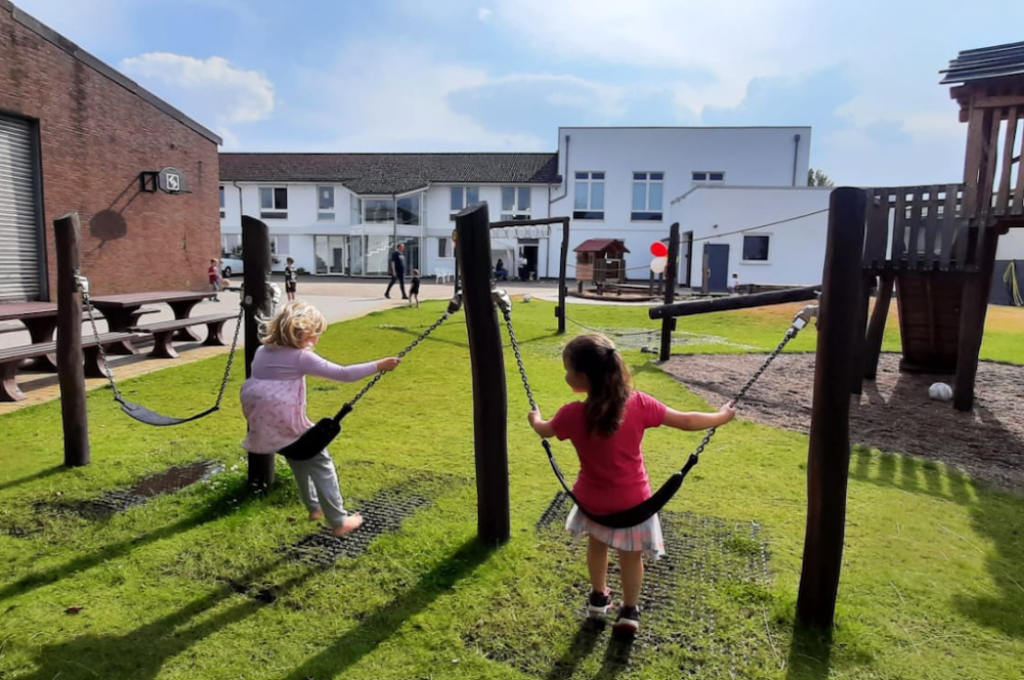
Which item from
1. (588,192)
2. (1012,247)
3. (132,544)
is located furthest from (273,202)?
(132,544)

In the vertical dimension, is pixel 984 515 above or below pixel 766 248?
below

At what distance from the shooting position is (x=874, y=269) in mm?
8766

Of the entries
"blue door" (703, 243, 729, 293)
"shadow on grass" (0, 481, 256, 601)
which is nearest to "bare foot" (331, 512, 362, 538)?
"shadow on grass" (0, 481, 256, 601)

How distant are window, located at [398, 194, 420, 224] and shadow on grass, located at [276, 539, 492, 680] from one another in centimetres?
4139

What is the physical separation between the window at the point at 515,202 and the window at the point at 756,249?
15.4m

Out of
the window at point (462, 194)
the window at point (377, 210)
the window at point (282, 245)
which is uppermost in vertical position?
the window at point (462, 194)

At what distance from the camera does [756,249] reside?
109 ft

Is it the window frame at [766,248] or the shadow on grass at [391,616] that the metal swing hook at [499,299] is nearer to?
the shadow on grass at [391,616]

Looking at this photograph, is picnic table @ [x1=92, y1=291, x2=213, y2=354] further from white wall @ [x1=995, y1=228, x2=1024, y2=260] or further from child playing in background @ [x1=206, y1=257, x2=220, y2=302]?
white wall @ [x1=995, y1=228, x2=1024, y2=260]

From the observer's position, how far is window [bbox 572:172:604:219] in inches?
1681

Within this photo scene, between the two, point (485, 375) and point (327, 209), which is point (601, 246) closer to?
point (327, 209)

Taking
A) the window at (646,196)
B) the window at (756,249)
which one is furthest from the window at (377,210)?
the window at (756,249)

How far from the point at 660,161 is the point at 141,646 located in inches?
1667

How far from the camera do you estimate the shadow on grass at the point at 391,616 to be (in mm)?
2833
